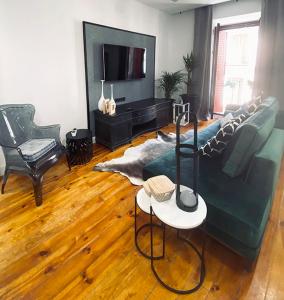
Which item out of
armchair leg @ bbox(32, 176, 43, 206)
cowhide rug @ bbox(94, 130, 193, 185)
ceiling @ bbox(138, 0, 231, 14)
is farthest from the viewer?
ceiling @ bbox(138, 0, 231, 14)

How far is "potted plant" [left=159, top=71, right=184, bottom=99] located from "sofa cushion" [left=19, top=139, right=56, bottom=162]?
3.10 meters

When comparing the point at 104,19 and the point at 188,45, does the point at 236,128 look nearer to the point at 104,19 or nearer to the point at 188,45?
the point at 104,19

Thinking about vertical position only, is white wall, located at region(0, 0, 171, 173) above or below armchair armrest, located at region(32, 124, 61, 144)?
above

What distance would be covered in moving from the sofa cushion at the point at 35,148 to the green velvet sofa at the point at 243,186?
1.34 meters

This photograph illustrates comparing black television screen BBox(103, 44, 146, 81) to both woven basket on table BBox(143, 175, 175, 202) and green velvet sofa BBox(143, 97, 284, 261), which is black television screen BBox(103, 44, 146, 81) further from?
woven basket on table BBox(143, 175, 175, 202)

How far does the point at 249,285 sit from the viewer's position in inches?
54.0

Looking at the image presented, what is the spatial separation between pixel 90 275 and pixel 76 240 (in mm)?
367

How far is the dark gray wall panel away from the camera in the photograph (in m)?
3.35

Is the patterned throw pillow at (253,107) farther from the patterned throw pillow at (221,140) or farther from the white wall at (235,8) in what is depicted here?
the white wall at (235,8)

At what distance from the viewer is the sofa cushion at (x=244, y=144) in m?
1.57

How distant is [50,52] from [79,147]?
1.35 meters

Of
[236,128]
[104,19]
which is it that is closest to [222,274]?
[236,128]

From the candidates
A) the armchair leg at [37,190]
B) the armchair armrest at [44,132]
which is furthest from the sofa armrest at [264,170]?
the armchair armrest at [44,132]

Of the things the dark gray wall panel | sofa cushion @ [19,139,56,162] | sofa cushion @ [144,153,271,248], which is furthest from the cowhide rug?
the dark gray wall panel
